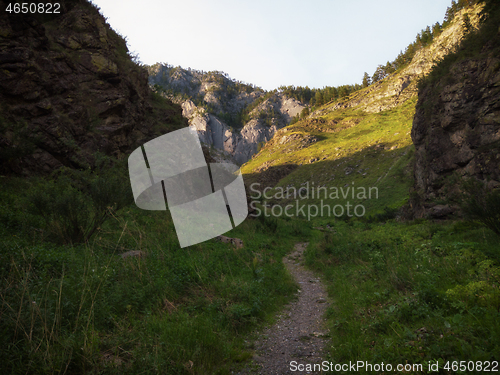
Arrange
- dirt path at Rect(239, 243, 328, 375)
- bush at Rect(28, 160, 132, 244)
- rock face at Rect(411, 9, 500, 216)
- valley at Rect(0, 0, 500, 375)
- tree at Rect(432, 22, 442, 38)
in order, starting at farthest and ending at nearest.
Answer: tree at Rect(432, 22, 442, 38), rock face at Rect(411, 9, 500, 216), bush at Rect(28, 160, 132, 244), dirt path at Rect(239, 243, 328, 375), valley at Rect(0, 0, 500, 375)

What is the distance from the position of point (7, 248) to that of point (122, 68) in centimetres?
1845

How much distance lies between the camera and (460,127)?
1405cm

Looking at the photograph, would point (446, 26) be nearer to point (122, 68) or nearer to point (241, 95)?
point (122, 68)

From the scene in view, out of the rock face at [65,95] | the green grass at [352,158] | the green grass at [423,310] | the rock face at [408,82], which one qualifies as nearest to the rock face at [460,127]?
Result: the green grass at [423,310]

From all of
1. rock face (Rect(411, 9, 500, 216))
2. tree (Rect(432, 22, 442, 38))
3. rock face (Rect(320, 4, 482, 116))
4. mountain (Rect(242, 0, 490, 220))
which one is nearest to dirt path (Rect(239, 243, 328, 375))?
rock face (Rect(411, 9, 500, 216))

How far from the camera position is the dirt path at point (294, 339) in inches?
151

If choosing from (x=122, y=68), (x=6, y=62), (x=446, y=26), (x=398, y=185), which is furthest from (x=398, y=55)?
(x=6, y=62)

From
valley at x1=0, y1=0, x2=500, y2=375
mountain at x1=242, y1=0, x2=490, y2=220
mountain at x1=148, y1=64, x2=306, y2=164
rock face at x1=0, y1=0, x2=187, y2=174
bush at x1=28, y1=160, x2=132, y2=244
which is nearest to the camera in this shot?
valley at x1=0, y1=0, x2=500, y2=375

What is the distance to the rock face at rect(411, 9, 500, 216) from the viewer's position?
37.7ft

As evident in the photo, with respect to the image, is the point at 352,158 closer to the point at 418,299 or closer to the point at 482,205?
the point at 482,205

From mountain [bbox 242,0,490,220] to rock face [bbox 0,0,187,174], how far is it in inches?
942

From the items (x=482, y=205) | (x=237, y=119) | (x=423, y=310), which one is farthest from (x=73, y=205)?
(x=237, y=119)

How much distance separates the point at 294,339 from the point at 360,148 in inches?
2214

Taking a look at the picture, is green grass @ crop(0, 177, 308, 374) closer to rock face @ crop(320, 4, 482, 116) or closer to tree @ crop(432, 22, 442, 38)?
rock face @ crop(320, 4, 482, 116)
